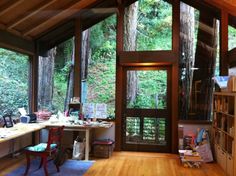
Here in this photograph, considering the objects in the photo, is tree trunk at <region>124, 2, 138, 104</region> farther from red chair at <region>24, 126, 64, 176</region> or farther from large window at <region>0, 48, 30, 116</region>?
large window at <region>0, 48, 30, 116</region>

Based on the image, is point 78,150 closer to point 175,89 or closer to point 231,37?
point 175,89

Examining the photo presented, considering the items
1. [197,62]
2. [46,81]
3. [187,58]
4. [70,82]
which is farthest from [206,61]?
[46,81]

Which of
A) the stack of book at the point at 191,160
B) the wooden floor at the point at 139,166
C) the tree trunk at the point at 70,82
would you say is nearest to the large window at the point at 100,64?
the tree trunk at the point at 70,82

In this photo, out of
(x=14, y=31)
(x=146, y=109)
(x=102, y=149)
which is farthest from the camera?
(x=146, y=109)

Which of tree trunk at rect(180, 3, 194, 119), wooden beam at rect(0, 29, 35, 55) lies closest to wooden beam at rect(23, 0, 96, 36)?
wooden beam at rect(0, 29, 35, 55)

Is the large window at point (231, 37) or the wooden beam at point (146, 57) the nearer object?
the large window at point (231, 37)

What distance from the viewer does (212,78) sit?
216 inches

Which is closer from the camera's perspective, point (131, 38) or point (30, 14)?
point (30, 14)

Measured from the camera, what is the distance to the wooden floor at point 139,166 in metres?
4.28

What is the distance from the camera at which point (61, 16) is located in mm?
5645

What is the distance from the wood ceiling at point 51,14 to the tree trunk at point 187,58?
0.48 metres

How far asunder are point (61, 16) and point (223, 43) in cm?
369

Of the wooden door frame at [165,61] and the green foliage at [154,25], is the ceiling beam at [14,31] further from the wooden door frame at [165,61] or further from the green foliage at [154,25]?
the green foliage at [154,25]

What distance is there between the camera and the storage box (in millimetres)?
5242
